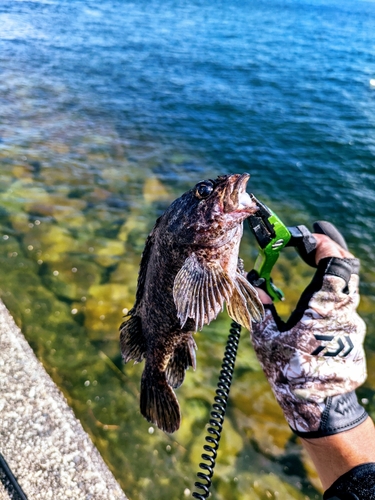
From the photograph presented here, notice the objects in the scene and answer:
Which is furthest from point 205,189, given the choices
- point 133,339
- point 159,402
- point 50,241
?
point 50,241

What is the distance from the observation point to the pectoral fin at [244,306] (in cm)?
266

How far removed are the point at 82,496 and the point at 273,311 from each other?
2494mm

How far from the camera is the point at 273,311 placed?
399 cm

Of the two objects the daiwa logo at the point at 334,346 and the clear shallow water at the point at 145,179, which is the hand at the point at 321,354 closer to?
the daiwa logo at the point at 334,346

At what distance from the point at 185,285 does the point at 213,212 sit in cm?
56

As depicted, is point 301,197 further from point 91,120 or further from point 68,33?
point 68,33

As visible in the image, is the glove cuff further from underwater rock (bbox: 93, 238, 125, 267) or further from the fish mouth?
underwater rock (bbox: 93, 238, 125, 267)

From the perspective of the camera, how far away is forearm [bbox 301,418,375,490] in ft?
10.1

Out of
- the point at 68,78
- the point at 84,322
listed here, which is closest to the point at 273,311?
the point at 84,322

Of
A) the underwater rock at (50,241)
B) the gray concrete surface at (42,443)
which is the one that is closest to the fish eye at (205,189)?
the gray concrete surface at (42,443)

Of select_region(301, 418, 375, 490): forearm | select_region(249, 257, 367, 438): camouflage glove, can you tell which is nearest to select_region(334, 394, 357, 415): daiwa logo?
select_region(249, 257, 367, 438): camouflage glove

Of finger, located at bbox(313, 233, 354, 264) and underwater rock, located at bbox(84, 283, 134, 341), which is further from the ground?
finger, located at bbox(313, 233, 354, 264)

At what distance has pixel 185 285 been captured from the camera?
101 inches

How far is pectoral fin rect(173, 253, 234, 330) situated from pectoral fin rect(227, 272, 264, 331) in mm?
75
